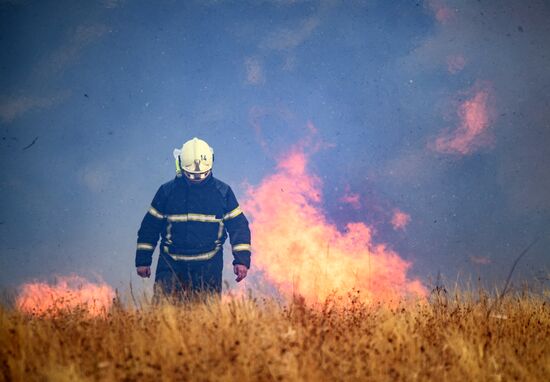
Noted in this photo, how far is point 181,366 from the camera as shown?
3008mm

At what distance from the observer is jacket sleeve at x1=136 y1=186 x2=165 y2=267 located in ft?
24.2

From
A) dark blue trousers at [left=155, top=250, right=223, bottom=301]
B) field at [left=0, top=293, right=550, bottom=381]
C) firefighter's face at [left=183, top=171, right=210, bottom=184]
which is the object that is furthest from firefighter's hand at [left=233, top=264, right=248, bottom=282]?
field at [left=0, top=293, right=550, bottom=381]

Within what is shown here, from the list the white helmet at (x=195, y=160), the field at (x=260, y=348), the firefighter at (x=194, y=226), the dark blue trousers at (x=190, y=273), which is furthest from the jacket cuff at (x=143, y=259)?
the field at (x=260, y=348)

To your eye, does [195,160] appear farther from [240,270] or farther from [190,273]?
[240,270]

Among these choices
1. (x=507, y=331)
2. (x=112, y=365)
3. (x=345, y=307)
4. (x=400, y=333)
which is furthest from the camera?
(x=345, y=307)

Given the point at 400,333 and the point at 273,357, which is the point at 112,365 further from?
the point at 400,333

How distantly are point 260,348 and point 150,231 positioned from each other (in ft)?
16.0

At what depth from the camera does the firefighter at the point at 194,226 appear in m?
7.22

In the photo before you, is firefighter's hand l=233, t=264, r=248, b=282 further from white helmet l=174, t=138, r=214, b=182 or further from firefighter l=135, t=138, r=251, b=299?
white helmet l=174, t=138, r=214, b=182

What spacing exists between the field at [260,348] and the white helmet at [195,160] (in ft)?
11.1

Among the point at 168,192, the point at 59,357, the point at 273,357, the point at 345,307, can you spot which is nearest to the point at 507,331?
the point at 345,307

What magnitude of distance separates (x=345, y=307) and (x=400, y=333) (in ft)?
3.22

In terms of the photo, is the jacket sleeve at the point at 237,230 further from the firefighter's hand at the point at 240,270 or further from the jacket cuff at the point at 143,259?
the jacket cuff at the point at 143,259

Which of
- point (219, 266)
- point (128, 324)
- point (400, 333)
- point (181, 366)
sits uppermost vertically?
point (219, 266)
